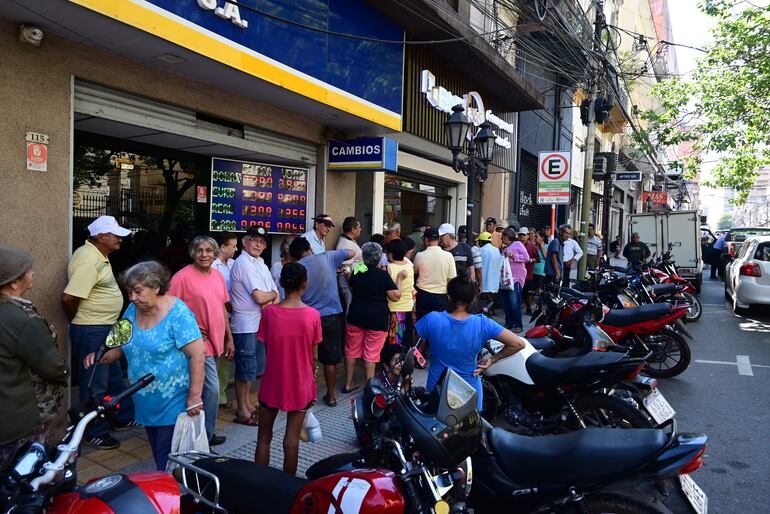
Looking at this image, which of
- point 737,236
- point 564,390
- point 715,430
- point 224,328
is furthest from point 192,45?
point 737,236

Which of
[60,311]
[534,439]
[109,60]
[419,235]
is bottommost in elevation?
[534,439]

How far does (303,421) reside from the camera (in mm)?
3588

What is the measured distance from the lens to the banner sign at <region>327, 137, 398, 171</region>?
24.8 feet

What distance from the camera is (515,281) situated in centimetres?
950

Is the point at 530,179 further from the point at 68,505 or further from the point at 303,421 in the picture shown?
the point at 68,505

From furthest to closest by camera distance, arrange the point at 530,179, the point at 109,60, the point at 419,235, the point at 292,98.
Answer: the point at 530,179, the point at 419,235, the point at 292,98, the point at 109,60

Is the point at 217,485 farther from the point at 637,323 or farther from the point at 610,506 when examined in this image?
the point at 637,323

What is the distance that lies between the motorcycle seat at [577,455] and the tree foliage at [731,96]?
13.1 metres

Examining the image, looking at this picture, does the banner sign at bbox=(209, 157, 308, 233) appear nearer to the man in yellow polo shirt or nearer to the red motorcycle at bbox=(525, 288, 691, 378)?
the man in yellow polo shirt

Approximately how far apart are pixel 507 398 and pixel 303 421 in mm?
2029

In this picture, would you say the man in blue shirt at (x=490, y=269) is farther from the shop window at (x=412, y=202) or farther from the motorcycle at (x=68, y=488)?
the motorcycle at (x=68, y=488)

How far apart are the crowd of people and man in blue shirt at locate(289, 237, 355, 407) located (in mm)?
12

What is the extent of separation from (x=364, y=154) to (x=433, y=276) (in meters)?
2.14

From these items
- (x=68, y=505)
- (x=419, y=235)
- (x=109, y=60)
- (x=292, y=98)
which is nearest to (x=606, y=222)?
(x=419, y=235)
